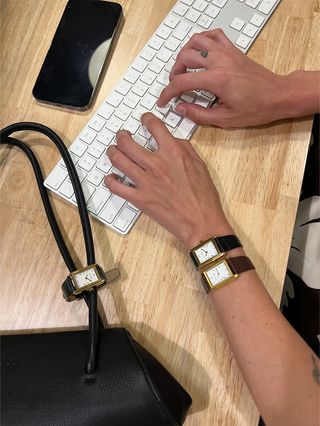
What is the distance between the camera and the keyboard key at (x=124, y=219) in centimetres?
60

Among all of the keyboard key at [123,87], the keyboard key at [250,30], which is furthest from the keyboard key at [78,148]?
the keyboard key at [250,30]

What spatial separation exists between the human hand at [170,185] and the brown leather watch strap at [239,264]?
0.13 feet

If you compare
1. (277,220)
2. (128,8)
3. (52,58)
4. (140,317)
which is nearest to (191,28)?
(128,8)

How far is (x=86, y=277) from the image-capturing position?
0.54m

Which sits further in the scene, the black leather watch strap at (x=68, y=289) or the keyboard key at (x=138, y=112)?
the keyboard key at (x=138, y=112)

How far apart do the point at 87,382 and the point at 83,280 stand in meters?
0.12

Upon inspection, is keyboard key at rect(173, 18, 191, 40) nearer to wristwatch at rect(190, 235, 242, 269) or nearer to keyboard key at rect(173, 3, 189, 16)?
keyboard key at rect(173, 3, 189, 16)

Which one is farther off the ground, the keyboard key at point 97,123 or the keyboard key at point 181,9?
the keyboard key at point 181,9

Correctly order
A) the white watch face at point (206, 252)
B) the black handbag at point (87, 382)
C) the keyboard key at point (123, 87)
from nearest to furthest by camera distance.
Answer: the black handbag at point (87, 382) → the white watch face at point (206, 252) → the keyboard key at point (123, 87)

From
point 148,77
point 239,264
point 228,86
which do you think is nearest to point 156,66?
point 148,77

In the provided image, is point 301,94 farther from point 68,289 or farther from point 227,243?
point 68,289

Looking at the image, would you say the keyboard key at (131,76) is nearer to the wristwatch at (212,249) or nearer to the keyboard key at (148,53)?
the keyboard key at (148,53)

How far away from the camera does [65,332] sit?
1.74 ft

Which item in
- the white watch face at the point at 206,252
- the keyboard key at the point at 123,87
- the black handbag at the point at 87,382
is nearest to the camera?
the black handbag at the point at 87,382
